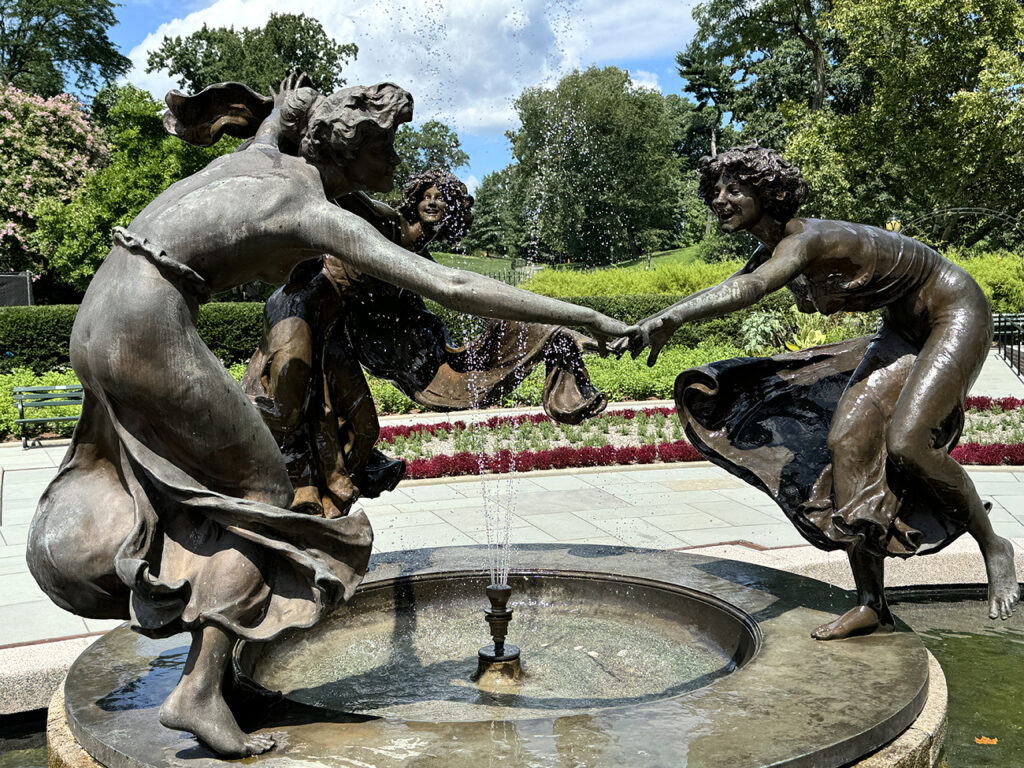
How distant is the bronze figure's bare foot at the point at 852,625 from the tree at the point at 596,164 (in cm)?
4018

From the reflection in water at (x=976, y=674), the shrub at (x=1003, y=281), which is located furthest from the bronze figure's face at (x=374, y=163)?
the shrub at (x=1003, y=281)

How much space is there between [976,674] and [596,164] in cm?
4649

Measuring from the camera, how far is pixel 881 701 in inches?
118

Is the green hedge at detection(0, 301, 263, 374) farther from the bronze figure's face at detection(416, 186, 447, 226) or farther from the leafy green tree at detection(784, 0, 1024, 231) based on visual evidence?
the leafy green tree at detection(784, 0, 1024, 231)

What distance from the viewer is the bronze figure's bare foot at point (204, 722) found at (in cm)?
262

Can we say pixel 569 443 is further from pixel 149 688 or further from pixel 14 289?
pixel 14 289

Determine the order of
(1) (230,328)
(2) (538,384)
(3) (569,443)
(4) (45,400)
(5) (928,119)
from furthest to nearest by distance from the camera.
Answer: (5) (928,119), (1) (230,328), (2) (538,384), (4) (45,400), (3) (569,443)

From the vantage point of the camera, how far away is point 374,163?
2.97 metres

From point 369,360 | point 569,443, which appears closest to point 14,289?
point 569,443

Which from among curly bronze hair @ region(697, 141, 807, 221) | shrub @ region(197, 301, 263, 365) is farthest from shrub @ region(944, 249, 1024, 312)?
curly bronze hair @ region(697, 141, 807, 221)

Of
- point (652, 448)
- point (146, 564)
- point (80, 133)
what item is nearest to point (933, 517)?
point (146, 564)

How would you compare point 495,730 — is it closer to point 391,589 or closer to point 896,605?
point 391,589

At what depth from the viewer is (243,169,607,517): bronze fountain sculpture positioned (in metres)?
4.00

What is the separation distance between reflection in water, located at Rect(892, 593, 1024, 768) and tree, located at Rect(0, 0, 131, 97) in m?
40.8
